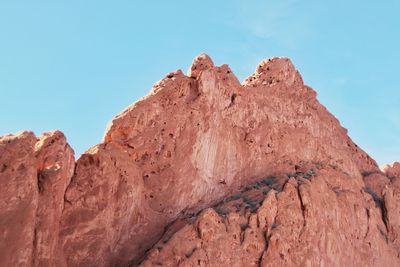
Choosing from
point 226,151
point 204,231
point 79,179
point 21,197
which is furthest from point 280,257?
point 21,197

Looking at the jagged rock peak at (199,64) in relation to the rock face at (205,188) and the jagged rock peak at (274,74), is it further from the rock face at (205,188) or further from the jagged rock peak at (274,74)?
the jagged rock peak at (274,74)

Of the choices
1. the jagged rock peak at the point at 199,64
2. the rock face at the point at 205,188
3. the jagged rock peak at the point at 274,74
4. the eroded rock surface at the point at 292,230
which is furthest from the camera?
the jagged rock peak at the point at 274,74

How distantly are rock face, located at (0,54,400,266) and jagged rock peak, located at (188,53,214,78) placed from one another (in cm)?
7

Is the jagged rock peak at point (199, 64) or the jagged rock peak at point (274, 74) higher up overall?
the jagged rock peak at point (274, 74)

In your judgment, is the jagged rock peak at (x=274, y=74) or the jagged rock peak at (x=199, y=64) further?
the jagged rock peak at (x=274, y=74)

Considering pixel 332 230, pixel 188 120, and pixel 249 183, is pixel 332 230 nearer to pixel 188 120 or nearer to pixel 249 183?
pixel 249 183

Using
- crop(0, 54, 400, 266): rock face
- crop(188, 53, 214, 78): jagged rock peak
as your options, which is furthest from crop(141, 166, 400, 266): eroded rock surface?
crop(188, 53, 214, 78): jagged rock peak

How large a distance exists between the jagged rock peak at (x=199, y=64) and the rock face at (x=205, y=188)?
7 cm

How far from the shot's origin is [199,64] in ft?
94.9

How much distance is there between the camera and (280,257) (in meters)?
24.7

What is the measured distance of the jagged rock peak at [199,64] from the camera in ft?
94.2

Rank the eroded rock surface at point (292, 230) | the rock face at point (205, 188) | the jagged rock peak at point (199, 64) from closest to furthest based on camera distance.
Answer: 1. the rock face at point (205, 188)
2. the eroded rock surface at point (292, 230)
3. the jagged rock peak at point (199, 64)

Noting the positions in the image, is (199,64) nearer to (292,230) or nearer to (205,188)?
(205,188)

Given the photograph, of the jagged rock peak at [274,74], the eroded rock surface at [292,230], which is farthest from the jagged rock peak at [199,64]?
the eroded rock surface at [292,230]
